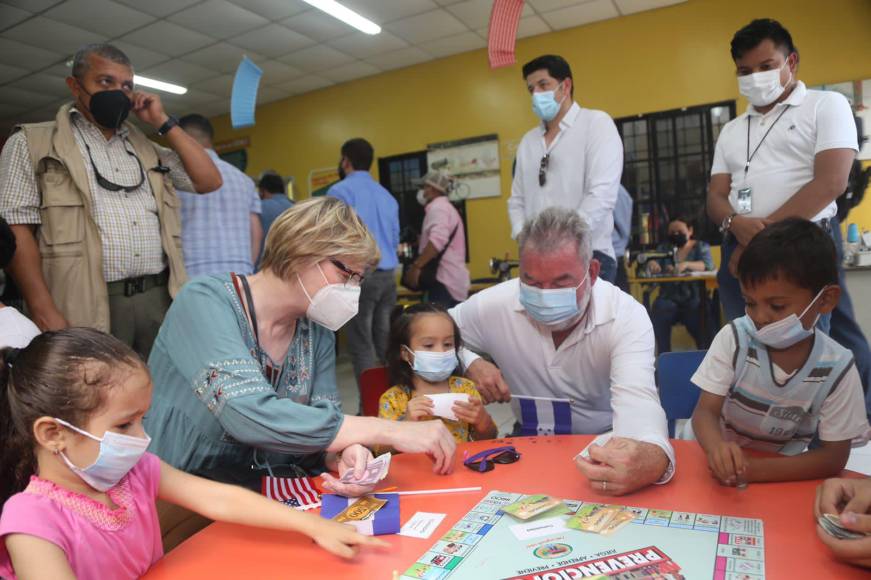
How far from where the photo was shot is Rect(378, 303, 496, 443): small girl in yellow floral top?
6.71 ft

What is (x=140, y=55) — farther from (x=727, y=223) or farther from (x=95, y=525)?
(x=95, y=525)

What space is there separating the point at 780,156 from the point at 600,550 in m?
2.11

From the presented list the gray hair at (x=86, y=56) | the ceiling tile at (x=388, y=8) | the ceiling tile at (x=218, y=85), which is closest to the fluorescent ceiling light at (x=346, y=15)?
the ceiling tile at (x=388, y=8)

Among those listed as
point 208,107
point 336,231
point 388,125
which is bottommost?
point 336,231

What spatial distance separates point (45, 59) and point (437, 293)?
5.42m

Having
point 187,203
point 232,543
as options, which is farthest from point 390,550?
point 187,203

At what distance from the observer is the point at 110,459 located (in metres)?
1.01

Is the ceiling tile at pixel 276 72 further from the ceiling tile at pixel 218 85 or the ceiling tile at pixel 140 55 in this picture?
the ceiling tile at pixel 140 55

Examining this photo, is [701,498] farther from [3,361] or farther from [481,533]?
[3,361]

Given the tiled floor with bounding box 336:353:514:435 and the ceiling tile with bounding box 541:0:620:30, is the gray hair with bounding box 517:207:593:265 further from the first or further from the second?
the ceiling tile with bounding box 541:0:620:30

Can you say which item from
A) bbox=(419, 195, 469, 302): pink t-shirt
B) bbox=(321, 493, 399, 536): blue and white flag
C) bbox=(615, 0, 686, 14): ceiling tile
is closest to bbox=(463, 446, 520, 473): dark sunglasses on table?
bbox=(321, 493, 399, 536): blue and white flag

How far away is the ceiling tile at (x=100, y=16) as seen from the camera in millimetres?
5434

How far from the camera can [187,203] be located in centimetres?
296

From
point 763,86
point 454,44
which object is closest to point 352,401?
point 763,86
